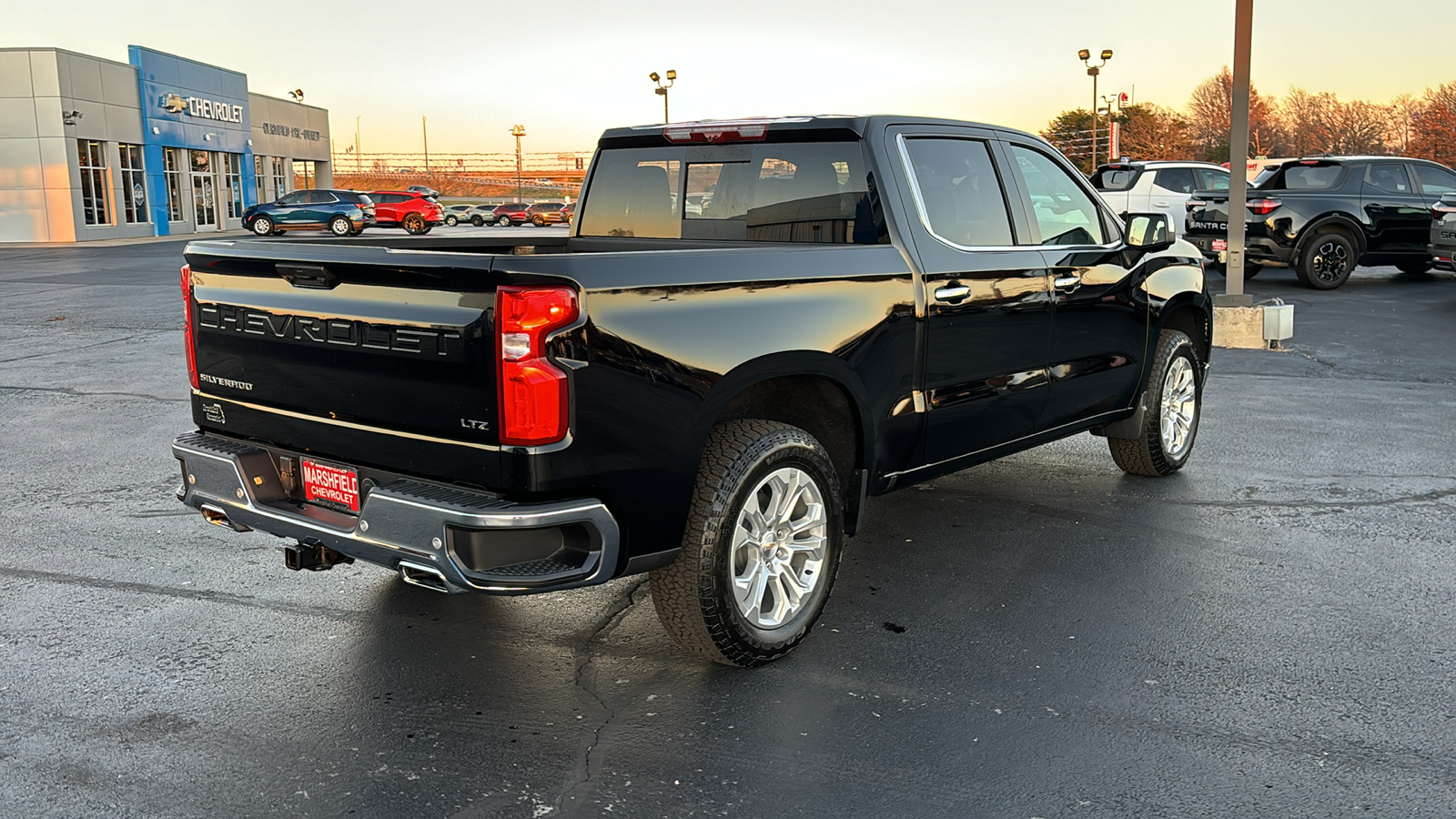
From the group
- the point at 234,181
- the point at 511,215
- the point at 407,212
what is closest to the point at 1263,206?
the point at 407,212

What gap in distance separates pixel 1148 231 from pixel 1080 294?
2.21 ft

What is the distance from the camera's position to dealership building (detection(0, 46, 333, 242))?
42719 mm

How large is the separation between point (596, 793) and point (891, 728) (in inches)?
36.8

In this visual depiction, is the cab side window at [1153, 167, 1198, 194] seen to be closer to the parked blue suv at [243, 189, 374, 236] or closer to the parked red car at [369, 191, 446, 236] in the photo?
the parked blue suv at [243, 189, 374, 236]

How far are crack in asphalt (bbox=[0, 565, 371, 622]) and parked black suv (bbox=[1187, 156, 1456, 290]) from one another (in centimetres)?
1620

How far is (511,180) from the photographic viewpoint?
→ 122062 mm

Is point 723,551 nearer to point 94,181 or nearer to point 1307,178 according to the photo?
point 1307,178

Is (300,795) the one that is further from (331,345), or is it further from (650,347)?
(650,347)

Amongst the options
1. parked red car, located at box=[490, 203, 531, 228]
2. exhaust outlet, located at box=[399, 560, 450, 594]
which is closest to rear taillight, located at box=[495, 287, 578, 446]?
exhaust outlet, located at box=[399, 560, 450, 594]

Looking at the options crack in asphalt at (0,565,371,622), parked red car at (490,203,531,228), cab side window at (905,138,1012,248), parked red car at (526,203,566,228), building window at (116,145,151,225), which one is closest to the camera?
crack in asphalt at (0,565,371,622)

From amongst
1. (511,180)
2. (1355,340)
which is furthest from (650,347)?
(511,180)

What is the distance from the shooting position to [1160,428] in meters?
6.67

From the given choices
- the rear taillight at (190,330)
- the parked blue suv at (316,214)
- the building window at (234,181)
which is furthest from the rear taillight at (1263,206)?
the building window at (234,181)

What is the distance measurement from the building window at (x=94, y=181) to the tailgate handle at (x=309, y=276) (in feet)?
151
